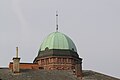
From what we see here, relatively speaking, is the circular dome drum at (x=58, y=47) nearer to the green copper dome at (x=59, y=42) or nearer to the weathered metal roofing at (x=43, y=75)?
the green copper dome at (x=59, y=42)

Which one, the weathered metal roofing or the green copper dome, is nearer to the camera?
the weathered metal roofing

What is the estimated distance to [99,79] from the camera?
237 feet

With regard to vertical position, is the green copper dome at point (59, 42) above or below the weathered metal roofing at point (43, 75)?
above

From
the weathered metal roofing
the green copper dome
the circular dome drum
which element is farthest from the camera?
the green copper dome

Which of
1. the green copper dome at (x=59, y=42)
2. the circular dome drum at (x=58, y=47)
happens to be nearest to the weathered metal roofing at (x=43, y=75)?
the circular dome drum at (x=58, y=47)

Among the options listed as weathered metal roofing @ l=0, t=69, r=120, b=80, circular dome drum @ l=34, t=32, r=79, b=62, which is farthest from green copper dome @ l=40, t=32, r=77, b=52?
weathered metal roofing @ l=0, t=69, r=120, b=80

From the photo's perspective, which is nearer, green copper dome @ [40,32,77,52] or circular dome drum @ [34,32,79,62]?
circular dome drum @ [34,32,79,62]

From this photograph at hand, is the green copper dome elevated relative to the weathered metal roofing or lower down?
elevated

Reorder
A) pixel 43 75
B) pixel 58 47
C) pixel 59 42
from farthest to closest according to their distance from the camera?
pixel 58 47
pixel 59 42
pixel 43 75

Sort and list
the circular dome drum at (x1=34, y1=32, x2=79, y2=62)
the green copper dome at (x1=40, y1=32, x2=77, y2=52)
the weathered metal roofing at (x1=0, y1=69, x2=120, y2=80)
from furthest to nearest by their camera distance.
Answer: the green copper dome at (x1=40, y1=32, x2=77, y2=52)
the circular dome drum at (x1=34, y1=32, x2=79, y2=62)
the weathered metal roofing at (x1=0, y1=69, x2=120, y2=80)

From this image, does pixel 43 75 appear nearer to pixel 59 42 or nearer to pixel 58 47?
pixel 59 42

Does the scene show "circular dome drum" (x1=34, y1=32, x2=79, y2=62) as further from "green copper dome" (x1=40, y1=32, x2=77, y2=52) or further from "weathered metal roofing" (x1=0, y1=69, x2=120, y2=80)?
"weathered metal roofing" (x1=0, y1=69, x2=120, y2=80)

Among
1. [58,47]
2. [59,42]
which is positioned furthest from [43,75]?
[58,47]

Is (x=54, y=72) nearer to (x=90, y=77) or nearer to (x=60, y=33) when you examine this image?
(x=90, y=77)
